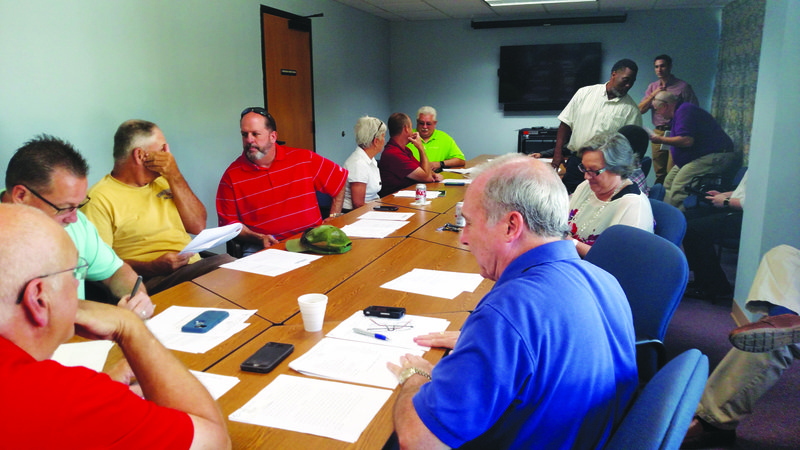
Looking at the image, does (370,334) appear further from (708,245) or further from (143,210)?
(708,245)

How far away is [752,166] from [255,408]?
10.8 ft

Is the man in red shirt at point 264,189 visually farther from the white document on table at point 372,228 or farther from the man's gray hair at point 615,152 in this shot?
the man's gray hair at point 615,152

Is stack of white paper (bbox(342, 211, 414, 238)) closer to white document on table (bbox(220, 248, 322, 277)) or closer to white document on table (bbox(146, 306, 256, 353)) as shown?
white document on table (bbox(220, 248, 322, 277))

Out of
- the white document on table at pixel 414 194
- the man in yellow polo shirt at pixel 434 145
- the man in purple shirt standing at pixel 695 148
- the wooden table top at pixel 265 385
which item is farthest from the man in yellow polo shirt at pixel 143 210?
the man in purple shirt standing at pixel 695 148

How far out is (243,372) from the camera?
51.2 inches

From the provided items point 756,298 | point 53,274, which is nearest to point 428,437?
point 53,274

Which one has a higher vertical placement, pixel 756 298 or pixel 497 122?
pixel 497 122

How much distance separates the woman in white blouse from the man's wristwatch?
262 centimetres

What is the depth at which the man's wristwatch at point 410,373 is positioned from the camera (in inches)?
48.3

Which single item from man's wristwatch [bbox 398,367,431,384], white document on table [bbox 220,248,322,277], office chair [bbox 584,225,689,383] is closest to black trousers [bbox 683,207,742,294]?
office chair [bbox 584,225,689,383]

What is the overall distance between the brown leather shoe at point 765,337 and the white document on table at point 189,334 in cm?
170

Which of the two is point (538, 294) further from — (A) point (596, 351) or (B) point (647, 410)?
(B) point (647, 410)

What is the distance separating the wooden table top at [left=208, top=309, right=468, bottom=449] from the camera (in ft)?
3.33

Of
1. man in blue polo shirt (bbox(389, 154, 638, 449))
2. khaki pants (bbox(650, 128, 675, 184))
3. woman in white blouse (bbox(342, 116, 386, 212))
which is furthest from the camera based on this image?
khaki pants (bbox(650, 128, 675, 184))
